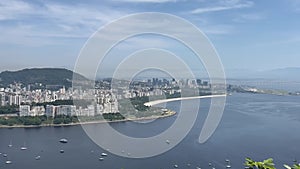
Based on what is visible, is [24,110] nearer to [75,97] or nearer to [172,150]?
[75,97]

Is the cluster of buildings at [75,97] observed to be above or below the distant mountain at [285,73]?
below

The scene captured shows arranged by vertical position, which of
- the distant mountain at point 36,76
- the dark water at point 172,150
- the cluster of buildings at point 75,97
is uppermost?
the distant mountain at point 36,76

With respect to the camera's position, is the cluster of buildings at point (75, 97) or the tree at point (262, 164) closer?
the tree at point (262, 164)

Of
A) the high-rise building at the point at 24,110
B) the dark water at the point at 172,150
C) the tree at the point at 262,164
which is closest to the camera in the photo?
the tree at the point at 262,164

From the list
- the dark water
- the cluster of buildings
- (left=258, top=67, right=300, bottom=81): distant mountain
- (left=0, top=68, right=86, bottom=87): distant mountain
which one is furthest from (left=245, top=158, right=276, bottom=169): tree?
(left=258, top=67, right=300, bottom=81): distant mountain

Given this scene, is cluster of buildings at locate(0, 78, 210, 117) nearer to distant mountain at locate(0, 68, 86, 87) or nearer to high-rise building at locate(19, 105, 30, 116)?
high-rise building at locate(19, 105, 30, 116)

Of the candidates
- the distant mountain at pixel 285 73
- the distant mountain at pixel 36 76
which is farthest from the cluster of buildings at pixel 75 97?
the distant mountain at pixel 285 73

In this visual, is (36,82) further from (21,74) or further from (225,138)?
(225,138)

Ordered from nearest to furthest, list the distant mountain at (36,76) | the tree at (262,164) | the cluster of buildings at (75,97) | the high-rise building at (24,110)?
the tree at (262,164)
the cluster of buildings at (75,97)
the high-rise building at (24,110)
the distant mountain at (36,76)

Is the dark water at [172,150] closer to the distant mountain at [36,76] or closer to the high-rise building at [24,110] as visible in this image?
the high-rise building at [24,110]
